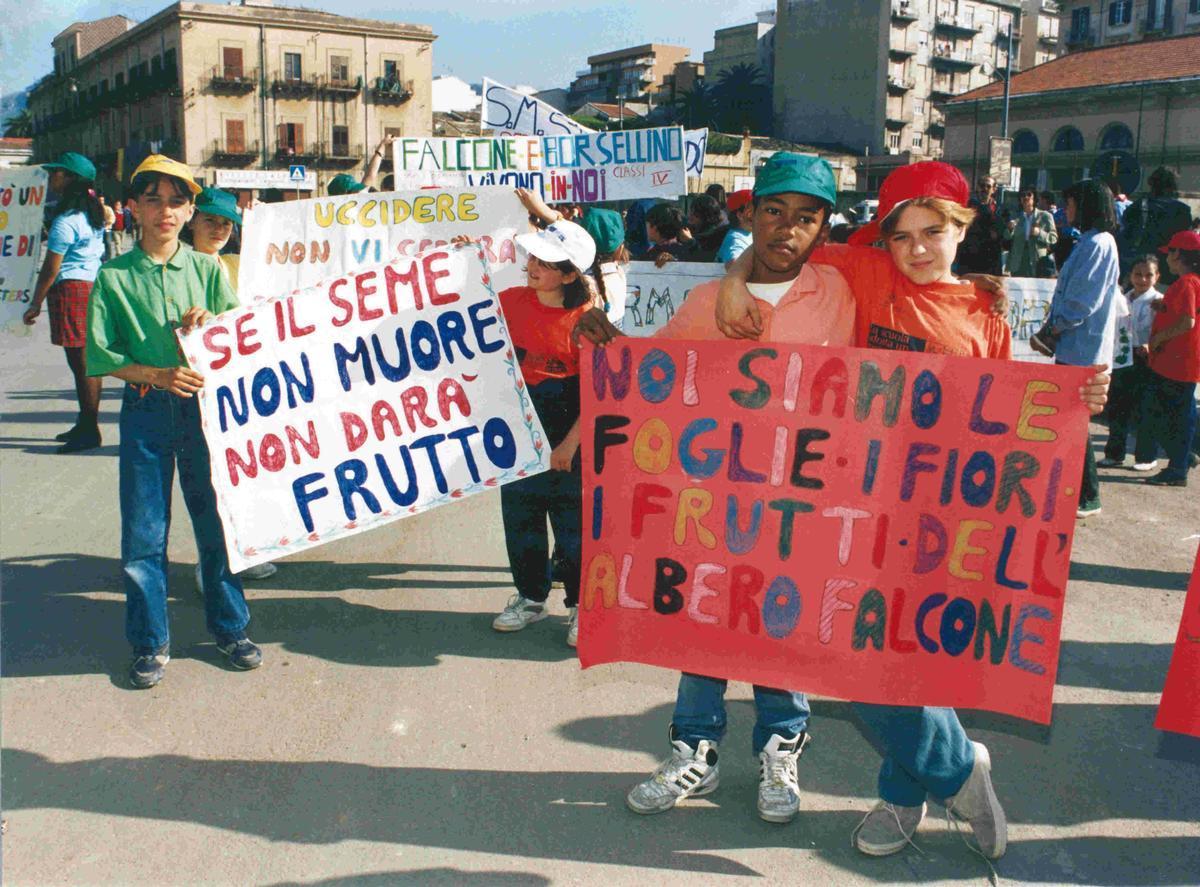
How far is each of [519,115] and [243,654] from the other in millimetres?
6989

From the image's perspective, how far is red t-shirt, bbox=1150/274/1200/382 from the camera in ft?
23.3

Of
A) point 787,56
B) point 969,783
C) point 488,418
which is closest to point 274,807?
point 488,418

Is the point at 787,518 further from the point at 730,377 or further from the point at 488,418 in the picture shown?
the point at 488,418

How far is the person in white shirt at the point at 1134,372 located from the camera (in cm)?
798

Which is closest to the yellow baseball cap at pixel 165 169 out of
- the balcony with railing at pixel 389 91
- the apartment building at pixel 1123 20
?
the balcony with railing at pixel 389 91

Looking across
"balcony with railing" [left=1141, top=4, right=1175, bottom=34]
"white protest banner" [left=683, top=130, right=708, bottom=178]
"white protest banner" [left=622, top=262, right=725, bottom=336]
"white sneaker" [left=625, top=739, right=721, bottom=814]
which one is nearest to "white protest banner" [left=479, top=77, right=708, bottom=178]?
"white protest banner" [left=683, top=130, right=708, bottom=178]

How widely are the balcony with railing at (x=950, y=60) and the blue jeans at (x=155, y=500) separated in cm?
7618

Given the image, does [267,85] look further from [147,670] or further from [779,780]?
[779,780]

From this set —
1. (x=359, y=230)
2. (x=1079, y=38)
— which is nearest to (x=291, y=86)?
(x=1079, y=38)

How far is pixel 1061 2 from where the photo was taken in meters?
67.4

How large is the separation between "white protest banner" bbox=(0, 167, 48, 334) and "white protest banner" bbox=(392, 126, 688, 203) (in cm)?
256

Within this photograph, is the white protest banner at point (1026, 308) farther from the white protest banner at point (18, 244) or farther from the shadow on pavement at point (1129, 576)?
the white protest banner at point (18, 244)

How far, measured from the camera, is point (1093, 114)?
51031mm

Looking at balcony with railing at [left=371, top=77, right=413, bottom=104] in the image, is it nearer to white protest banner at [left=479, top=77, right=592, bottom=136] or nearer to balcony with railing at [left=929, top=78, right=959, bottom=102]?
balcony with railing at [left=929, top=78, right=959, bottom=102]
